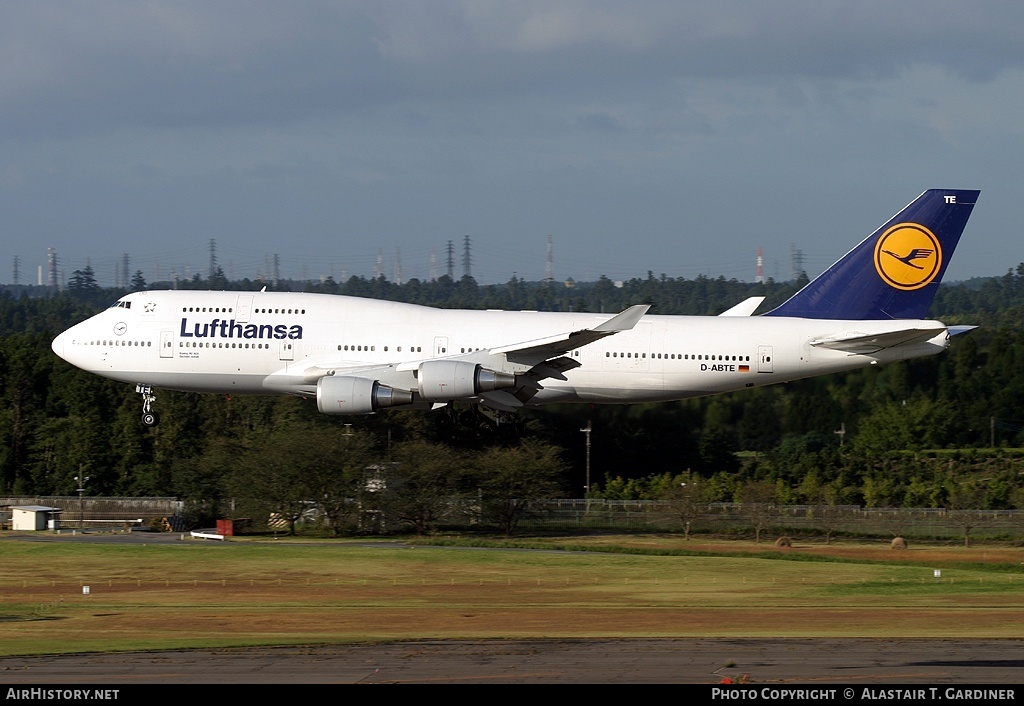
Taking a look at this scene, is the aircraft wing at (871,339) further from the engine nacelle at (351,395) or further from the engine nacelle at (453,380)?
the engine nacelle at (351,395)

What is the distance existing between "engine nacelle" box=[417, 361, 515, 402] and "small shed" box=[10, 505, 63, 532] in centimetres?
2537

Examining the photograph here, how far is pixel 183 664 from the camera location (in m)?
27.2

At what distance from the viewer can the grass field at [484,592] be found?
33188 mm

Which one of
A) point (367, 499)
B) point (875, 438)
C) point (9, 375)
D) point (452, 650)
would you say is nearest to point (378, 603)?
A: point (452, 650)

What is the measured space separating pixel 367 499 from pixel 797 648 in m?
33.7

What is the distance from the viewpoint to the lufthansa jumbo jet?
47031 millimetres

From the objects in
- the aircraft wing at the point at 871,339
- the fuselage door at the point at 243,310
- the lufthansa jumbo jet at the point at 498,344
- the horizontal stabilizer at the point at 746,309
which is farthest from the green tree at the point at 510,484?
the aircraft wing at the point at 871,339

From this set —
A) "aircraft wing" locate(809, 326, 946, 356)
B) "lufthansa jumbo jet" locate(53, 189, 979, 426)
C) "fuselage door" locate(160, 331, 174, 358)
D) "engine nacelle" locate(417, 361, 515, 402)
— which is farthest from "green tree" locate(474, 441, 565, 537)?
"fuselage door" locate(160, 331, 174, 358)

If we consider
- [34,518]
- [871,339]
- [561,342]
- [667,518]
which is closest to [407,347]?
[561,342]

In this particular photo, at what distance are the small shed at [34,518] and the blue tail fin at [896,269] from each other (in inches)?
1366

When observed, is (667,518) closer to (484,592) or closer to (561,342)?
(561,342)

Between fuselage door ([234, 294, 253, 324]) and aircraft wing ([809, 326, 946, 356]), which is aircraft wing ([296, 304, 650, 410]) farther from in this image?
aircraft wing ([809, 326, 946, 356])

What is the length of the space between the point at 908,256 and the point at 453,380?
58.3ft

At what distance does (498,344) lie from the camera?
4772 centimetres
